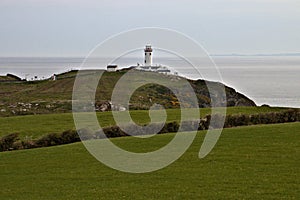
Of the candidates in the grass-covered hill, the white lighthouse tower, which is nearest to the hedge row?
the grass-covered hill

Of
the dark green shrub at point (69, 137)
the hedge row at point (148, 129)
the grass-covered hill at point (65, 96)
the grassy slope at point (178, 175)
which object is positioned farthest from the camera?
the grass-covered hill at point (65, 96)

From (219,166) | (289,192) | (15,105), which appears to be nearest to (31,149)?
(219,166)

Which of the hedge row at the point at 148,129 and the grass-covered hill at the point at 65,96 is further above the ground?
the grass-covered hill at the point at 65,96

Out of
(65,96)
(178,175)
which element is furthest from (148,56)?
(178,175)

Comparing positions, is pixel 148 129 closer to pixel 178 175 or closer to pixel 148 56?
Answer: pixel 178 175

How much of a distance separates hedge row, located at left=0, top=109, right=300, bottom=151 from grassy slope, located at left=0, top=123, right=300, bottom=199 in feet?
10.8

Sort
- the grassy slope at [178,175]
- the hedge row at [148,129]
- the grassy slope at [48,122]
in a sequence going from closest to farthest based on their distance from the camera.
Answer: the grassy slope at [178,175] → the hedge row at [148,129] → the grassy slope at [48,122]

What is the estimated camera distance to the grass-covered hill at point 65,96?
6688cm

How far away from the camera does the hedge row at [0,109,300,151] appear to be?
32.2 m

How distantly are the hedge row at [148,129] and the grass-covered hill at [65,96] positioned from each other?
29.5 m

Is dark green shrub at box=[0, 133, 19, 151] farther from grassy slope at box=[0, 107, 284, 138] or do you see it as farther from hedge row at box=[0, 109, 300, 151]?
grassy slope at box=[0, 107, 284, 138]

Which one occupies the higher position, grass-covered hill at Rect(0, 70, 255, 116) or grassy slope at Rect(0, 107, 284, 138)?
grass-covered hill at Rect(0, 70, 255, 116)

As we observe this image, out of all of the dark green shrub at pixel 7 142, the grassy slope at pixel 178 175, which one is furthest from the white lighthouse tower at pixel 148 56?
the grassy slope at pixel 178 175

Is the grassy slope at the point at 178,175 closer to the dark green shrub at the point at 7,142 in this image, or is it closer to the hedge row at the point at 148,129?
the hedge row at the point at 148,129
